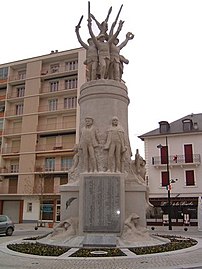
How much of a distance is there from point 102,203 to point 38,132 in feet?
114

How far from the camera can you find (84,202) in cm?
1235

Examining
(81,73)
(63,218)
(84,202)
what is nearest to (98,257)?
(84,202)

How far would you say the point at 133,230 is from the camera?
1240 centimetres

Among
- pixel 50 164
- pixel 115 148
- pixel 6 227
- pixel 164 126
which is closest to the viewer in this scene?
pixel 115 148

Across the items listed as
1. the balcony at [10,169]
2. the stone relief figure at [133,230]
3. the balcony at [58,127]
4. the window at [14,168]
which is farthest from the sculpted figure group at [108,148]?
the balcony at [10,169]

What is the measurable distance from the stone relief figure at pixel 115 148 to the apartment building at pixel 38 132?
97.6 ft

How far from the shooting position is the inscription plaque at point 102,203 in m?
12.1

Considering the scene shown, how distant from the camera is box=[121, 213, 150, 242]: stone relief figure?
39.1 ft

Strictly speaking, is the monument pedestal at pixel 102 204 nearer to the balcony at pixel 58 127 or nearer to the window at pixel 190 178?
the window at pixel 190 178

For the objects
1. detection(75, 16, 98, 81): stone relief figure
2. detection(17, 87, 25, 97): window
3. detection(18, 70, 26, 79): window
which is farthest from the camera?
detection(18, 70, 26, 79): window

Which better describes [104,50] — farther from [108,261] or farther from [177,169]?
[177,169]

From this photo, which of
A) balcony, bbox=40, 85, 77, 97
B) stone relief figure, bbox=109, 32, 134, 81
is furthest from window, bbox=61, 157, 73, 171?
stone relief figure, bbox=109, 32, 134, 81

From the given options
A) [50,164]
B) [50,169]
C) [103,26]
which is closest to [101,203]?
[103,26]

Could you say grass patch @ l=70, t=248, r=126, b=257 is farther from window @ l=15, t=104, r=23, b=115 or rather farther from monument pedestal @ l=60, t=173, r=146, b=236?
window @ l=15, t=104, r=23, b=115
